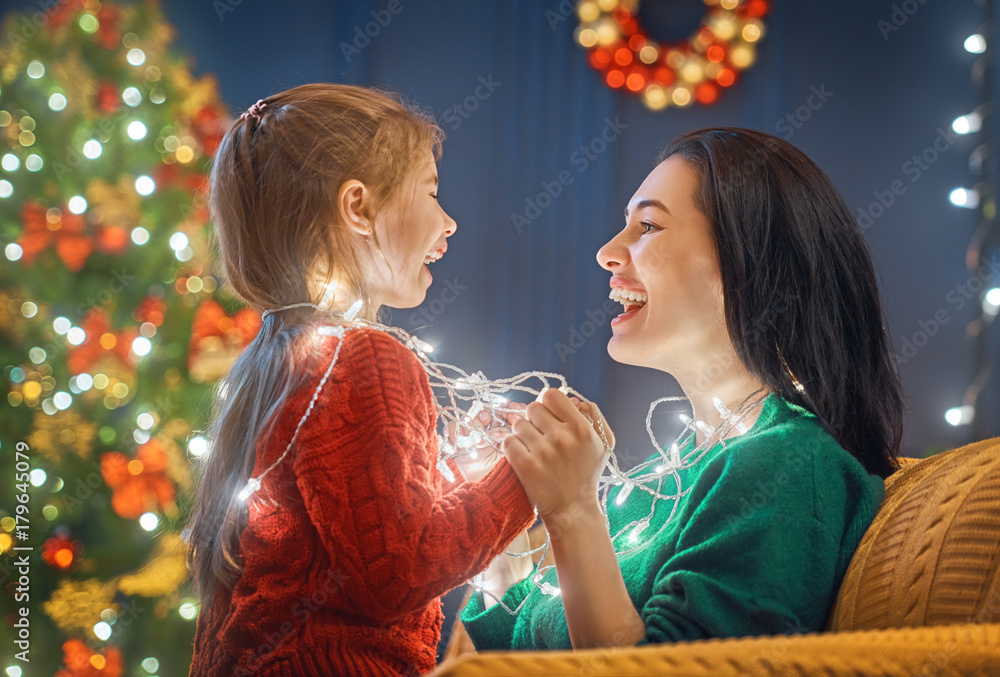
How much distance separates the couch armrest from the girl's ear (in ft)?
2.48

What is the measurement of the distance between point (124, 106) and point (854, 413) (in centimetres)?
221

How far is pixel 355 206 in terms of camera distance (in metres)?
1.23

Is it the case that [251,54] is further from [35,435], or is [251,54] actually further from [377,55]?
[35,435]

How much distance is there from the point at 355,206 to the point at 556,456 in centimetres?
54

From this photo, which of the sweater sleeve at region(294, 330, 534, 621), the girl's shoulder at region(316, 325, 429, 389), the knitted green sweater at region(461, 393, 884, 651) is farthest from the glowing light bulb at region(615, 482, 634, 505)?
the girl's shoulder at region(316, 325, 429, 389)

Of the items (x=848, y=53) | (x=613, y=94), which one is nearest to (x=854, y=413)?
(x=613, y=94)

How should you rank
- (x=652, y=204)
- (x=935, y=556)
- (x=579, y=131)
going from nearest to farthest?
1. (x=935, y=556)
2. (x=652, y=204)
3. (x=579, y=131)

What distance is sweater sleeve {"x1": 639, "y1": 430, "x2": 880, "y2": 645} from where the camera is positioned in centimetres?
91

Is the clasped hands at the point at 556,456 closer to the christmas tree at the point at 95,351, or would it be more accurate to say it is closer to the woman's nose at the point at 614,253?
the woman's nose at the point at 614,253

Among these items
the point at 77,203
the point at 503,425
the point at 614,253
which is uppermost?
the point at 614,253

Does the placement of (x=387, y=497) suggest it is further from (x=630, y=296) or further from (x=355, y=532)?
(x=630, y=296)

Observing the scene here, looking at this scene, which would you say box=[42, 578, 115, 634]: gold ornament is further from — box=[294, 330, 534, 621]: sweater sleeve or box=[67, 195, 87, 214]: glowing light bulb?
box=[294, 330, 534, 621]: sweater sleeve

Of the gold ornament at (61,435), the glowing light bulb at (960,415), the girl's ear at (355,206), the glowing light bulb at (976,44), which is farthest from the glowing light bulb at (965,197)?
the gold ornament at (61,435)

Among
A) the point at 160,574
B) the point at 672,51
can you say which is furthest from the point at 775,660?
the point at 672,51
